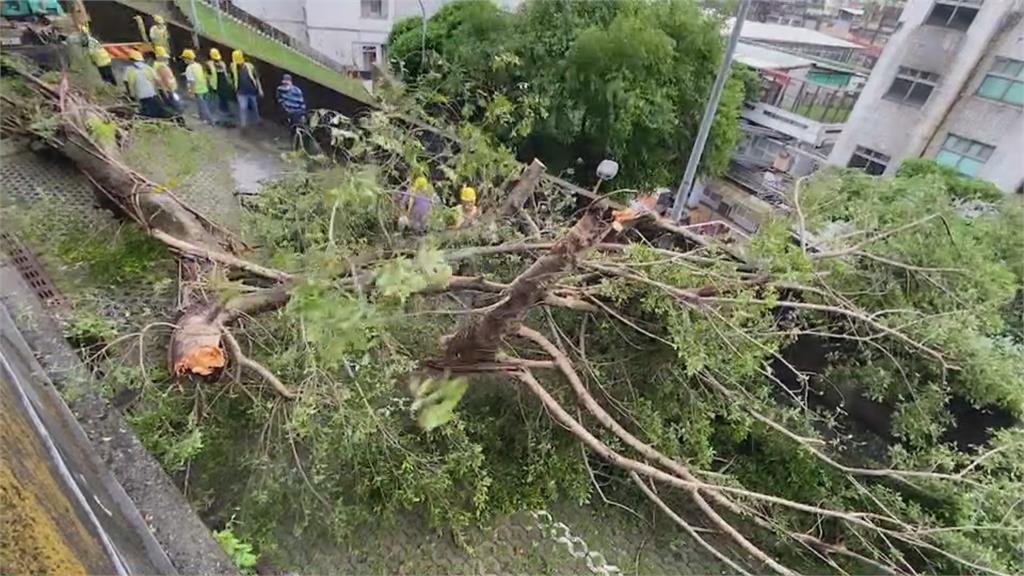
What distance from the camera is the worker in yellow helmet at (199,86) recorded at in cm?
741

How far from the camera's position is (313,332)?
2.63 m

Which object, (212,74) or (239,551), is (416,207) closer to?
(239,551)

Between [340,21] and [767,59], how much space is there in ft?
37.6

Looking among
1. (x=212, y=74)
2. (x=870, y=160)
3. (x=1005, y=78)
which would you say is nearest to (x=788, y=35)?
(x=870, y=160)

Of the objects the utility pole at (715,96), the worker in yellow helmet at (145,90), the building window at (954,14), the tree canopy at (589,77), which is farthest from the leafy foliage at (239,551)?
the building window at (954,14)

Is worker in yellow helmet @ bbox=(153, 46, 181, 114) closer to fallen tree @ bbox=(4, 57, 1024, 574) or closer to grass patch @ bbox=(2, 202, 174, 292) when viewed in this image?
fallen tree @ bbox=(4, 57, 1024, 574)

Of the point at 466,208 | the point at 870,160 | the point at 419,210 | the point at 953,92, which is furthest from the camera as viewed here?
the point at 870,160

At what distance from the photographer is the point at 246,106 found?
27.1ft

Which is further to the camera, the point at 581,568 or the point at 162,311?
the point at 162,311

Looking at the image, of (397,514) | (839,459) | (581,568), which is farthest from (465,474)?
(839,459)

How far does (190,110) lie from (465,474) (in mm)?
7119

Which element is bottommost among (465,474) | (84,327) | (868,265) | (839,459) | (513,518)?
(513,518)

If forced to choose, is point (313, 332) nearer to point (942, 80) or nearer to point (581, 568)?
point (581, 568)

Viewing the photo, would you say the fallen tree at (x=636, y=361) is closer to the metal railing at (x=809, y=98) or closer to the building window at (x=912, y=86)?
the building window at (x=912, y=86)
